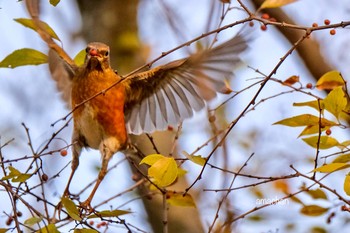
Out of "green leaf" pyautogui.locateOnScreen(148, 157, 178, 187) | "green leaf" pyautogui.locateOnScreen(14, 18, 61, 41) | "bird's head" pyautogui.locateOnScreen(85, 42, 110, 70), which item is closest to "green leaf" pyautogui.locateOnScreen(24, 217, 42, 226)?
"green leaf" pyautogui.locateOnScreen(148, 157, 178, 187)

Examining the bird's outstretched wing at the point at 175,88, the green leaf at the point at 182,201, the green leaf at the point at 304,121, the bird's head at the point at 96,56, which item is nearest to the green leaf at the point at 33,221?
the green leaf at the point at 182,201

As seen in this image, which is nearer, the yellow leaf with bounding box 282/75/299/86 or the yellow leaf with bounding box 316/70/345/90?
the yellow leaf with bounding box 316/70/345/90

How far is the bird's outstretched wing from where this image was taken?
11.5 ft

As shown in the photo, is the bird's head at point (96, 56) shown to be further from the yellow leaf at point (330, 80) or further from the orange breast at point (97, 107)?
the yellow leaf at point (330, 80)

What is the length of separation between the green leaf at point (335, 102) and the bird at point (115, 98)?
1.15 meters

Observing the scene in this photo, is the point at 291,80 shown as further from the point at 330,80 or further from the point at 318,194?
the point at 318,194

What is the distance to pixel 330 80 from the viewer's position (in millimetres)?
3012

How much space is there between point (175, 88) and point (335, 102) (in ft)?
4.71

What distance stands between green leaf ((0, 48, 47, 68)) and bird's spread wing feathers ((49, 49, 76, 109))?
0.63m

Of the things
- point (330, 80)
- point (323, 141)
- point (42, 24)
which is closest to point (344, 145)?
point (323, 141)

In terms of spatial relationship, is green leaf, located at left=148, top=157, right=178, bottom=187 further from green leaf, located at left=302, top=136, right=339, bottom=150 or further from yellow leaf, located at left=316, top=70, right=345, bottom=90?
yellow leaf, located at left=316, top=70, right=345, bottom=90

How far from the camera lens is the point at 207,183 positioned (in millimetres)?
3992

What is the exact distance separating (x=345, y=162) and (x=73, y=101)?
1856 mm

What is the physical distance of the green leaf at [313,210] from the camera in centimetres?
329
